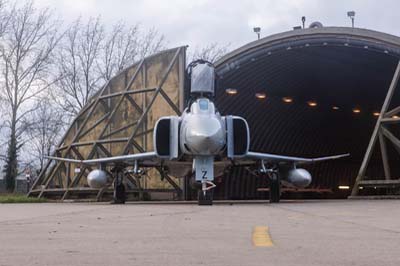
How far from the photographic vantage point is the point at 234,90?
1161 inches

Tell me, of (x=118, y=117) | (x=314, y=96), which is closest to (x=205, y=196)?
(x=118, y=117)

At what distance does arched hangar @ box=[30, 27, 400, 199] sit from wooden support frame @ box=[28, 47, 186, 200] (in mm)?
49

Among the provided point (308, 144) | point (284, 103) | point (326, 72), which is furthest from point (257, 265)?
point (308, 144)

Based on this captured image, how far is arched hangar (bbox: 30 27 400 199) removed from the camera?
26.6m

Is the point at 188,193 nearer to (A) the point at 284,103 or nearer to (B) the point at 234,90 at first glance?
(B) the point at 234,90

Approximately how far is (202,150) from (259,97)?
14.1 metres

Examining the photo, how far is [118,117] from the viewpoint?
2892cm

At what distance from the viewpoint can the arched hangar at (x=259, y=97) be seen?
26562mm

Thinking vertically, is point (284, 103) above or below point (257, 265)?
above

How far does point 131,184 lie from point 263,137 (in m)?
10.0

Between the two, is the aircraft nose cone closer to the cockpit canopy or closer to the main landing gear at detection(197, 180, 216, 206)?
the cockpit canopy

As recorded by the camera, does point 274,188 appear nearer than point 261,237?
No

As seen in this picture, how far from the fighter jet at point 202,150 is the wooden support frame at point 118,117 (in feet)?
13.6

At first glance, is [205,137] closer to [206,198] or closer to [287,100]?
[206,198]
